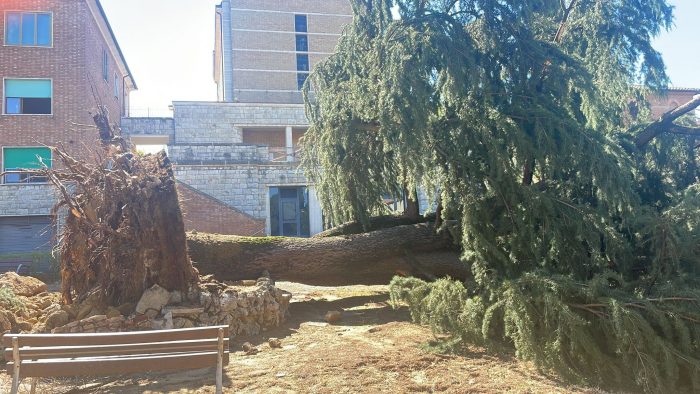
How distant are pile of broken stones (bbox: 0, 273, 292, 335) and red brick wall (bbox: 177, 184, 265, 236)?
12.7m

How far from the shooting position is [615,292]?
17.7ft

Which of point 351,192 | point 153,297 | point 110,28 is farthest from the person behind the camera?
point 110,28

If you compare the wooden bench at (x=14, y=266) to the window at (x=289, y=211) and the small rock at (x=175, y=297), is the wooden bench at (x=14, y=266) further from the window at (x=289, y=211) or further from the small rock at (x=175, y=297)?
the small rock at (x=175, y=297)

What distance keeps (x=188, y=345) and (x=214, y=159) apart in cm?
2038

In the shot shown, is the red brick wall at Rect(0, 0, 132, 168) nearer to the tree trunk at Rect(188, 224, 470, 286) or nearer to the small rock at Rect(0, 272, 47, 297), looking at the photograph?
the small rock at Rect(0, 272, 47, 297)

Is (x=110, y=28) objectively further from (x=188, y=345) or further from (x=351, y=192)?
(x=188, y=345)

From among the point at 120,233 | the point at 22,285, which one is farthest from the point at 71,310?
the point at 22,285

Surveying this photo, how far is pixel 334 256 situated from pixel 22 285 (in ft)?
15.9

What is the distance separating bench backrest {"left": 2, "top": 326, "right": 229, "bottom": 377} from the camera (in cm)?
374

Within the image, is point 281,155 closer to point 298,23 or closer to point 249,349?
point 298,23

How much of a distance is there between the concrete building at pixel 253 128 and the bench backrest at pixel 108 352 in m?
6.65

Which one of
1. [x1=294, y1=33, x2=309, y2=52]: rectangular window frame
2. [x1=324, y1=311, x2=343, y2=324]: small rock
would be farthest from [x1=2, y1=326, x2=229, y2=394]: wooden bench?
[x1=294, y1=33, x2=309, y2=52]: rectangular window frame

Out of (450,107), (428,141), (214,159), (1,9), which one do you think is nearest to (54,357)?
(428,141)

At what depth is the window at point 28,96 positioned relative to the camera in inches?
870
